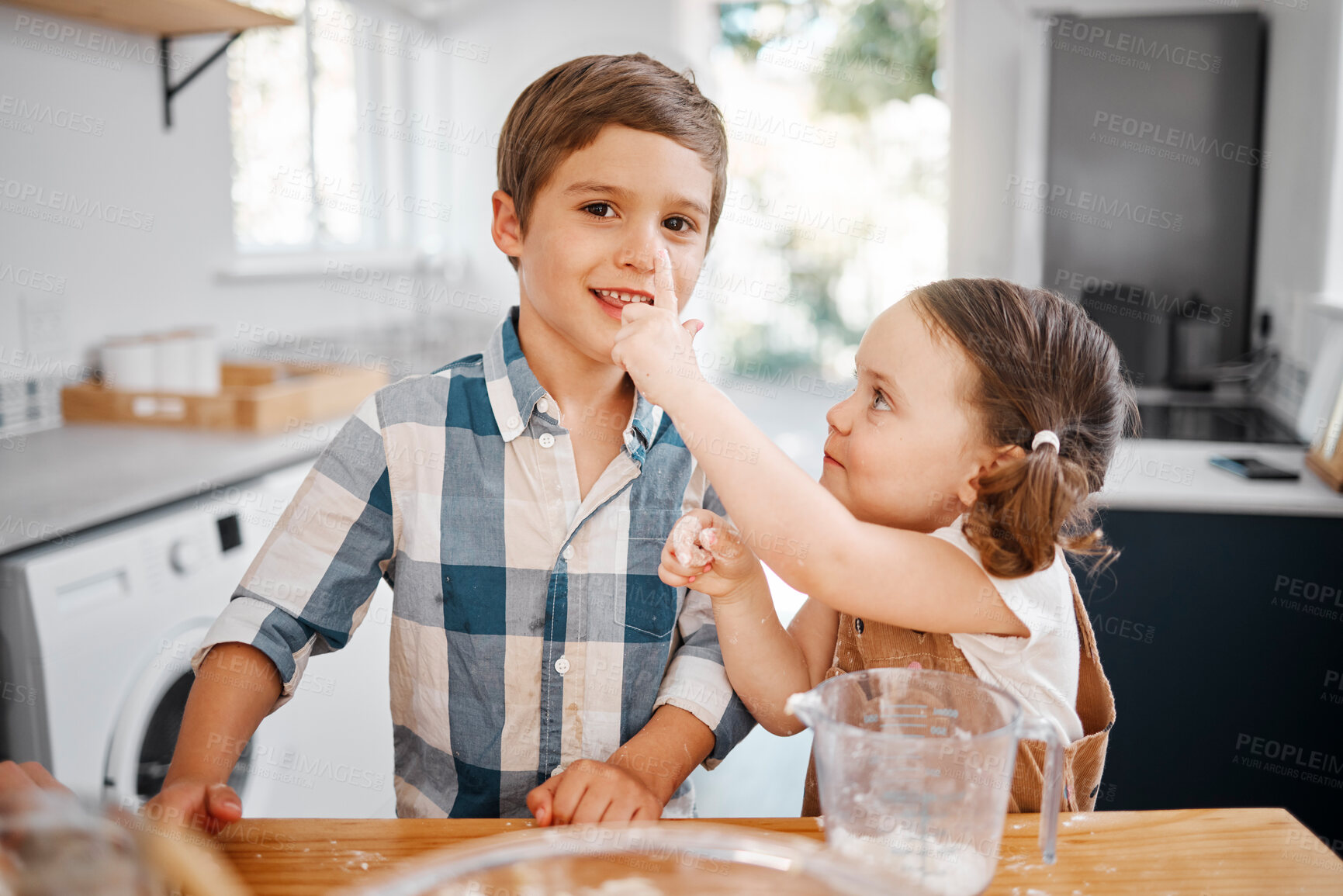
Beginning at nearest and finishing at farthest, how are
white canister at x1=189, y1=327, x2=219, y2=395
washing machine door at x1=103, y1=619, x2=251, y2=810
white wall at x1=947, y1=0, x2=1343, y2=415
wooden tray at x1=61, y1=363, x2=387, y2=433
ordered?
washing machine door at x1=103, y1=619, x2=251, y2=810, wooden tray at x1=61, y1=363, x2=387, y2=433, white canister at x1=189, y1=327, x2=219, y2=395, white wall at x1=947, y1=0, x2=1343, y2=415

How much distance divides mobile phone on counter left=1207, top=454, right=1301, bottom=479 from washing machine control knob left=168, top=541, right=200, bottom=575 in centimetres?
186

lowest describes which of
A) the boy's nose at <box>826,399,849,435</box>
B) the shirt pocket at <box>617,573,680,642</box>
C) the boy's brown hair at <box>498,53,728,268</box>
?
the shirt pocket at <box>617,573,680,642</box>

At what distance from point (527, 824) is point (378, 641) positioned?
4.99 feet

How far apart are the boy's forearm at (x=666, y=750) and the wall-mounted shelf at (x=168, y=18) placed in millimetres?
1972

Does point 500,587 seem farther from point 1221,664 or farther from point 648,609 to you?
point 1221,664

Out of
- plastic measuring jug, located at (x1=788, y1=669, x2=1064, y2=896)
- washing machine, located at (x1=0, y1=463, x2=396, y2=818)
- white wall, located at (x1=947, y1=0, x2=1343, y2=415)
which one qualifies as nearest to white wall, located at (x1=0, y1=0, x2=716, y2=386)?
washing machine, located at (x1=0, y1=463, x2=396, y2=818)

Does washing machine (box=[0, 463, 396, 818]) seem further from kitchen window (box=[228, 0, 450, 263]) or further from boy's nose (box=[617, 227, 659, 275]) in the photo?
kitchen window (box=[228, 0, 450, 263])

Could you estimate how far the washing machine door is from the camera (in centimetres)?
150

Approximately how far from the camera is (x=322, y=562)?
904mm

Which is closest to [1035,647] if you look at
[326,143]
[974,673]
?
[974,673]

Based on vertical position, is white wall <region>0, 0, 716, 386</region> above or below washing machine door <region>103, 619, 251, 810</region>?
above

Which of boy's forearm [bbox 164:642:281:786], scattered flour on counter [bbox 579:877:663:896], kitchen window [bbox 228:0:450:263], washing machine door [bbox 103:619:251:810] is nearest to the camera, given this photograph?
scattered flour on counter [bbox 579:877:663:896]

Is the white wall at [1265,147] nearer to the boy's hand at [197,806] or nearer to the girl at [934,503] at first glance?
the girl at [934,503]

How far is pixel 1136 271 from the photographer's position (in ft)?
9.75
